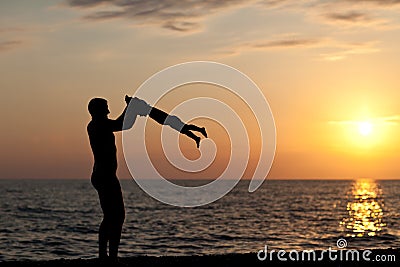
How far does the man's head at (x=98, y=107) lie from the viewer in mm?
10984

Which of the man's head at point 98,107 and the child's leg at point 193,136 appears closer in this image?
the child's leg at point 193,136

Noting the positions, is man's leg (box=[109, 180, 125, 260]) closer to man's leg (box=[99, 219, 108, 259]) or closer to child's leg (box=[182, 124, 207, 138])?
man's leg (box=[99, 219, 108, 259])

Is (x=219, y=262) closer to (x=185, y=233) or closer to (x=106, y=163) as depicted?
(x=106, y=163)

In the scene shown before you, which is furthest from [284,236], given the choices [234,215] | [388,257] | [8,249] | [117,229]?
[117,229]

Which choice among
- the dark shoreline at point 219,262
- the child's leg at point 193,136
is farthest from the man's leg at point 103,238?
the child's leg at point 193,136

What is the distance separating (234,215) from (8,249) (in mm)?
30677

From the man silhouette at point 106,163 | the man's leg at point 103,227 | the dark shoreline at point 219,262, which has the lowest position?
the dark shoreline at point 219,262

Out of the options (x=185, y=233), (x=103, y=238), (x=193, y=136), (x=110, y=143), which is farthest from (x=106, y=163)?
(x=185, y=233)

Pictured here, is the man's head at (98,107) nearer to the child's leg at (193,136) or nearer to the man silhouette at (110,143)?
the man silhouette at (110,143)

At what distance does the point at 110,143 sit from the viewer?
10.9 meters

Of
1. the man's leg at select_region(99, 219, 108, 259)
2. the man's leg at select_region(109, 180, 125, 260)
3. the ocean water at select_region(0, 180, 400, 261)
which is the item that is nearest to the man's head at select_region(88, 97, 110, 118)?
the man's leg at select_region(109, 180, 125, 260)

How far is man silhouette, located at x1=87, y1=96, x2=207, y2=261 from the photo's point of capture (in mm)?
10734

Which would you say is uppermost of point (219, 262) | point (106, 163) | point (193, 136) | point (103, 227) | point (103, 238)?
point (193, 136)

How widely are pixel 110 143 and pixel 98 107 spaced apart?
57 centimetres
